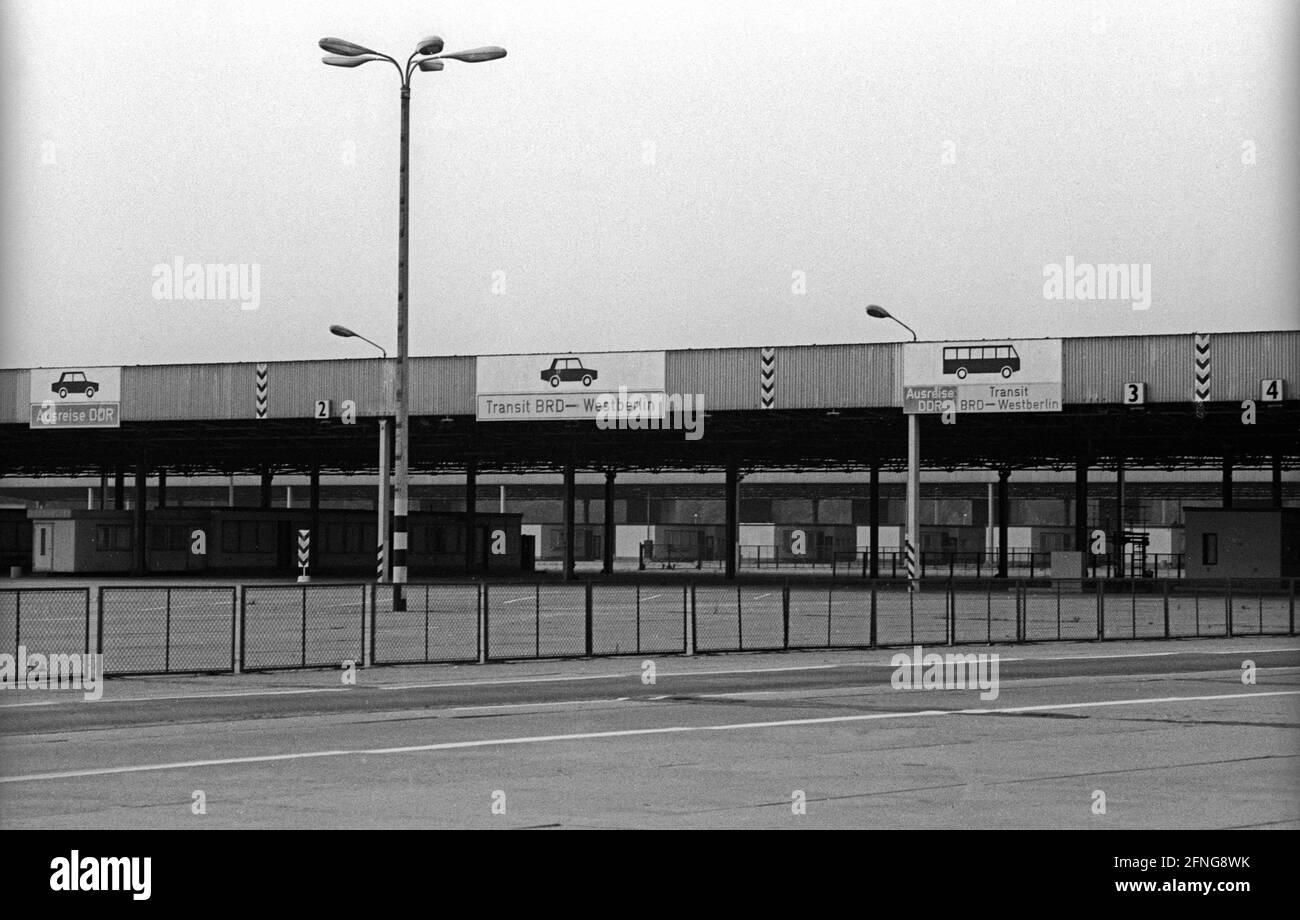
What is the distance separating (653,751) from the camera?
15.5m

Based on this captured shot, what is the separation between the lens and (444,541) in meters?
82.1

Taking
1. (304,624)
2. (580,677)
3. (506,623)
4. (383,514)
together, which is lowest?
(580,677)

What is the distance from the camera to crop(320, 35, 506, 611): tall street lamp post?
114 ft

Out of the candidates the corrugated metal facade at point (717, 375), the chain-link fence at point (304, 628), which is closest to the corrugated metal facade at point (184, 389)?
the corrugated metal facade at point (717, 375)

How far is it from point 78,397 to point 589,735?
177ft

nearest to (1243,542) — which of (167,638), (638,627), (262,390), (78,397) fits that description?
(262,390)

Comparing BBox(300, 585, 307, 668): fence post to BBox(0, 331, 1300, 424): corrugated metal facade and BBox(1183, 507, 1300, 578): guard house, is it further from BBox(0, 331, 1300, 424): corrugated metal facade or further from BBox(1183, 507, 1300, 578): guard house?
BBox(1183, 507, 1300, 578): guard house

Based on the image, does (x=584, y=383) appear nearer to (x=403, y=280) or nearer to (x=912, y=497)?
(x=912, y=497)

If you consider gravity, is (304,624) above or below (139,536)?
below

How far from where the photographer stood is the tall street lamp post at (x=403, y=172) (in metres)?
34.7

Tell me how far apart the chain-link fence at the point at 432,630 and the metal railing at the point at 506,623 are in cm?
4

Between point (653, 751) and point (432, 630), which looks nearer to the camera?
point (653, 751)

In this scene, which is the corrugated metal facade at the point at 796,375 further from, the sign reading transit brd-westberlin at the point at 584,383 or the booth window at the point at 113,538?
the booth window at the point at 113,538
